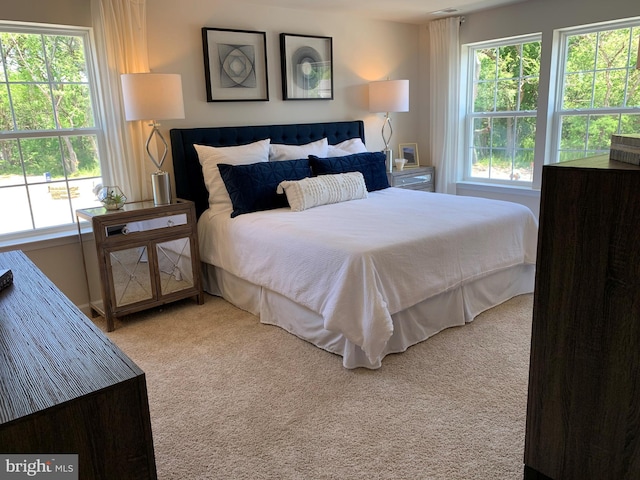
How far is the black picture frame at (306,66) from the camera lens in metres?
4.16

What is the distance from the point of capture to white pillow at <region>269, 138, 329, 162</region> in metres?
3.88

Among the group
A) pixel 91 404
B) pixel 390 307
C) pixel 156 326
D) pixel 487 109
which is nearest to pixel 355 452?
pixel 390 307

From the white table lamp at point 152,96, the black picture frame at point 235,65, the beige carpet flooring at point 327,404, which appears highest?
the black picture frame at point 235,65

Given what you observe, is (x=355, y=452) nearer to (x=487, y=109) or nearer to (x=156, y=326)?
(x=156, y=326)

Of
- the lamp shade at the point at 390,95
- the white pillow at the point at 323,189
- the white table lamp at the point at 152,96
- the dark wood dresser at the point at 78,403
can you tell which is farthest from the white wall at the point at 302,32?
the dark wood dresser at the point at 78,403

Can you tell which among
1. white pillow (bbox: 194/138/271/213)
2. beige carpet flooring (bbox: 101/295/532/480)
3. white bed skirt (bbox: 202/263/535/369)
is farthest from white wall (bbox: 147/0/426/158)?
beige carpet flooring (bbox: 101/295/532/480)

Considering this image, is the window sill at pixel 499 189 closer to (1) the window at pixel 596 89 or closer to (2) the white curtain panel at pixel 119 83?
(1) the window at pixel 596 89

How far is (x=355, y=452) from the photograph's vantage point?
191cm

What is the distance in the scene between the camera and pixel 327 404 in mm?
2242

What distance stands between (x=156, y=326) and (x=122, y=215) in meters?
0.78

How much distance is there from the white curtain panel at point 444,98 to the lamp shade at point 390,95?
55cm

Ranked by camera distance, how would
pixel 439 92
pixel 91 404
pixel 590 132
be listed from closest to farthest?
pixel 91 404
pixel 590 132
pixel 439 92

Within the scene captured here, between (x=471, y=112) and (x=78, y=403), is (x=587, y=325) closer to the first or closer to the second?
(x=78, y=403)

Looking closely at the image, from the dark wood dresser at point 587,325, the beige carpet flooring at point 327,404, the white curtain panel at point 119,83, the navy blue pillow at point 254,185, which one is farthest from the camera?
the navy blue pillow at point 254,185
